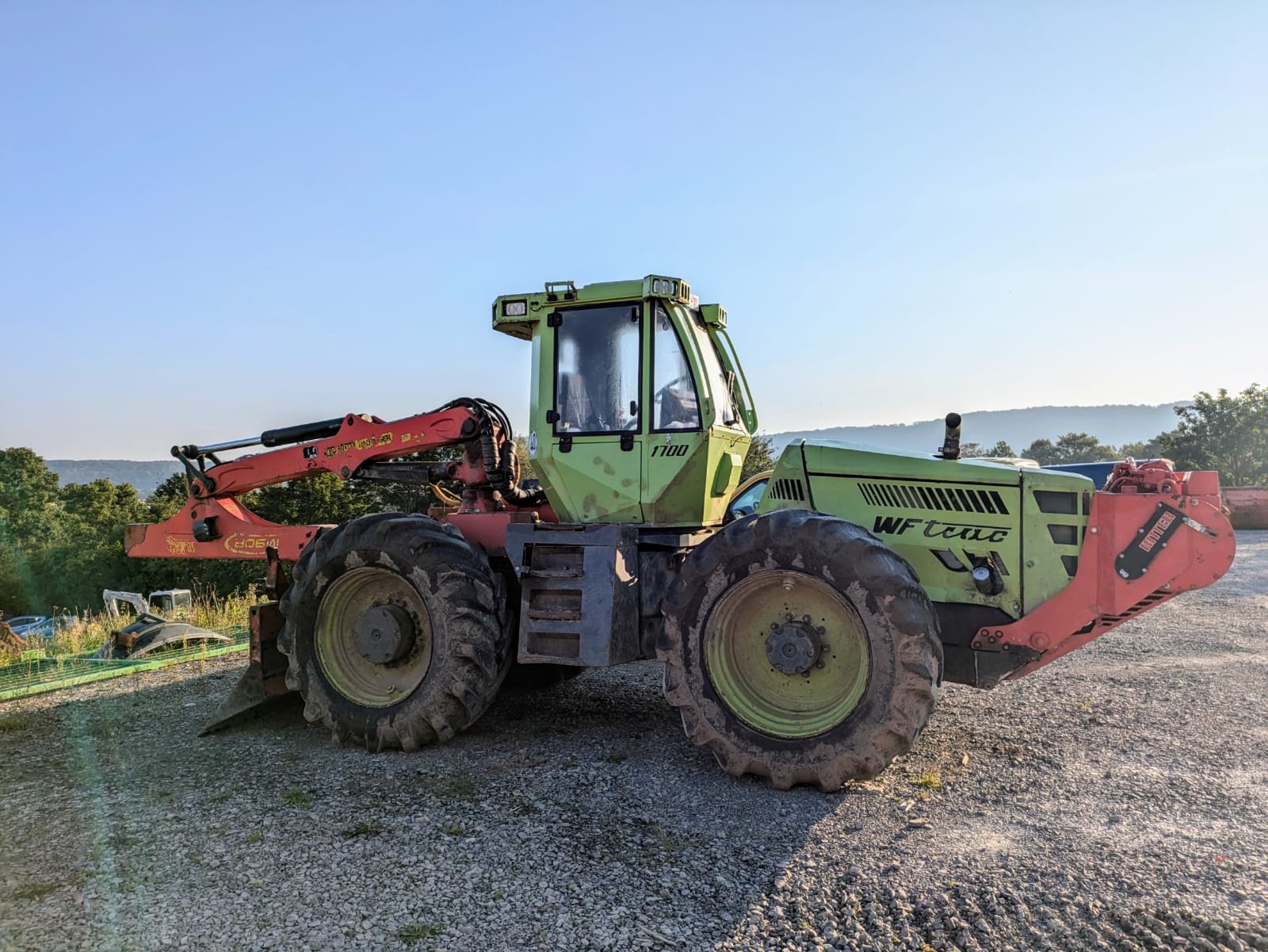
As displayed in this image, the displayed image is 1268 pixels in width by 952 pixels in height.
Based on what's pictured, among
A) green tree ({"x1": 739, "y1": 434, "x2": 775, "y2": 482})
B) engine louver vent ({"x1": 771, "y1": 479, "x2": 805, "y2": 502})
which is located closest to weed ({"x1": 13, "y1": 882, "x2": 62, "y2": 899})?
engine louver vent ({"x1": 771, "y1": 479, "x2": 805, "y2": 502})

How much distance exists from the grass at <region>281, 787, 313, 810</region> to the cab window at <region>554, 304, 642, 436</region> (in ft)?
9.72

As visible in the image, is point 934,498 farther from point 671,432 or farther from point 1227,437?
point 1227,437

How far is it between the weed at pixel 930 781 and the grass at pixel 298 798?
11.8ft

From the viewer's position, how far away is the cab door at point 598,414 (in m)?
6.43

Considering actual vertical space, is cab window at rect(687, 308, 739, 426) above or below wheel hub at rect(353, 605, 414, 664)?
above

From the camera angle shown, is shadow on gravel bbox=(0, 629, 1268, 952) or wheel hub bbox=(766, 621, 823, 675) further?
wheel hub bbox=(766, 621, 823, 675)

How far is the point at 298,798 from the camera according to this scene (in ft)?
17.3

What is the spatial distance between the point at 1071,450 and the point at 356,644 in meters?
63.8

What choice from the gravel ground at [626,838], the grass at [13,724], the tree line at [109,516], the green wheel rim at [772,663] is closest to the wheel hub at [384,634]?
the gravel ground at [626,838]

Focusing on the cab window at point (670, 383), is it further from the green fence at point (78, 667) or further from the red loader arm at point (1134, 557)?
the green fence at point (78, 667)

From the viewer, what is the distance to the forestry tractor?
533cm

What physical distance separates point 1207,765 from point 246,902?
5.59m

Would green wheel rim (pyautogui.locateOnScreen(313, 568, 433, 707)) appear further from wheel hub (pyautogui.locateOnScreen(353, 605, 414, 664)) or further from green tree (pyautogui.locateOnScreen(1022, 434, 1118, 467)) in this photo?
green tree (pyautogui.locateOnScreen(1022, 434, 1118, 467))

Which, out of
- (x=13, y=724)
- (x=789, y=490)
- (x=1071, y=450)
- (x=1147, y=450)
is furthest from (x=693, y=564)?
(x=1071, y=450)
